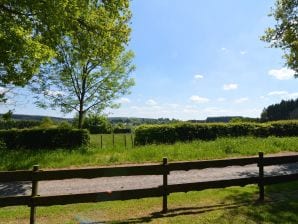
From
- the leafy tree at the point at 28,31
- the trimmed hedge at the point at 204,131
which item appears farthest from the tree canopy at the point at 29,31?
the trimmed hedge at the point at 204,131

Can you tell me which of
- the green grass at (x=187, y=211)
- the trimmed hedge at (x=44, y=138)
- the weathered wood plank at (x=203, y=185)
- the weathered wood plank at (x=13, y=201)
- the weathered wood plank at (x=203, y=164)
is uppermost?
the trimmed hedge at (x=44, y=138)

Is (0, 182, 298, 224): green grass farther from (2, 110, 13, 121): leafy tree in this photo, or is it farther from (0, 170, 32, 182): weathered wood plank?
(2, 110, 13, 121): leafy tree

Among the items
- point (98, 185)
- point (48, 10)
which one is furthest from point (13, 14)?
point (98, 185)

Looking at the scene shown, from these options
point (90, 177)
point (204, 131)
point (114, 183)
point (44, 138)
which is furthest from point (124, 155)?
point (90, 177)

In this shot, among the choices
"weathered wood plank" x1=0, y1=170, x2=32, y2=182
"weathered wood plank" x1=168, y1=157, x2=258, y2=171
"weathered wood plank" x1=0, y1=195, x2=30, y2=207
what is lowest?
"weathered wood plank" x1=0, y1=195, x2=30, y2=207

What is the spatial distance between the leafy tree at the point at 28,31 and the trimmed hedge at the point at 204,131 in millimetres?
11847

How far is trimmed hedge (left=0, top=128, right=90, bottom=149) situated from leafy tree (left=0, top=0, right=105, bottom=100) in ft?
26.8

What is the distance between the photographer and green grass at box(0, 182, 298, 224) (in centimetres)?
906

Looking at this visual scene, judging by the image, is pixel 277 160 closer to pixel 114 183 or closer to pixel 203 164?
pixel 203 164

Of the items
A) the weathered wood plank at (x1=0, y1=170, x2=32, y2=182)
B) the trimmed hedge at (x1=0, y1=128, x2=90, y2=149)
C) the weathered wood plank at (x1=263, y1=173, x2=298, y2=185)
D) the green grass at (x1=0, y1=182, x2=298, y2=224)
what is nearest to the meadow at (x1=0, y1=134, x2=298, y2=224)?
the green grass at (x1=0, y1=182, x2=298, y2=224)

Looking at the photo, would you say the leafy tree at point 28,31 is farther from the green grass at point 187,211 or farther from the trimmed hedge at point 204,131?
the trimmed hedge at point 204,131

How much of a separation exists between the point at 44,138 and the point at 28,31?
37.6 ft

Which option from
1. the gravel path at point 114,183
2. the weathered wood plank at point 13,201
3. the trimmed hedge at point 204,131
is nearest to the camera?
the weathered wood plank at point 13,201

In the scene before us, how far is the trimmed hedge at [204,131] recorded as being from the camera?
27781 mm
